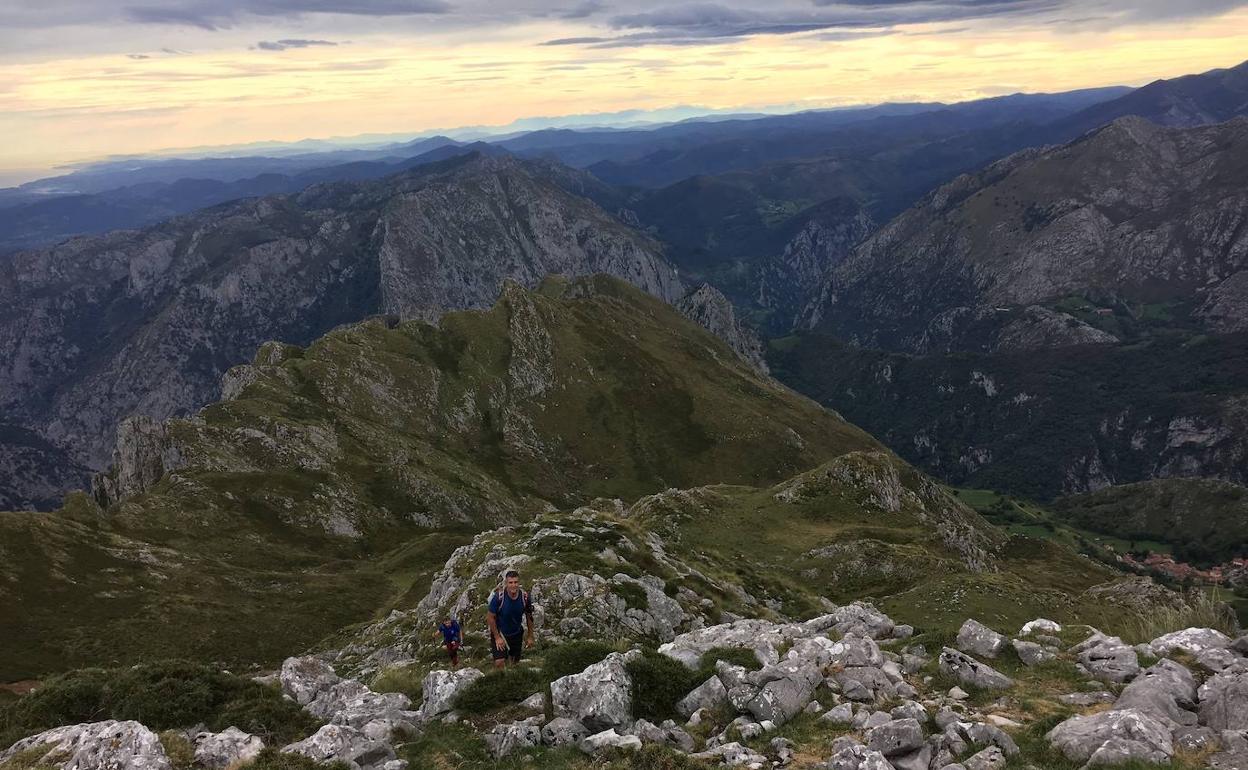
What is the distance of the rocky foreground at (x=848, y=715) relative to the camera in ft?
62.3

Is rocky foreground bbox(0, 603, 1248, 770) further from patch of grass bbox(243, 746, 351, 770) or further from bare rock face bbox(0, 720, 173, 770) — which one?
patch of grass bbox(243, 746, 351, 770)

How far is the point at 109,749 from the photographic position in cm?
2002

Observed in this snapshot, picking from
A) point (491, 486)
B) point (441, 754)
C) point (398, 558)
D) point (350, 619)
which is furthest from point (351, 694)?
point (491, 486)

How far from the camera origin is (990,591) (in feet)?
215

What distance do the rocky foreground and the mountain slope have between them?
5652cm

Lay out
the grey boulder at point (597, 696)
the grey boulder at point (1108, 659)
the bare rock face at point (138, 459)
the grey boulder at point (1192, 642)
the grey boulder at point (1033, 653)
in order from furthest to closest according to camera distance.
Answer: the bare rock face at point (138, 459), the grey boulder at point (1033, 653), the grey boulder at point (1192, 642), the grey boulder at point (1108, 659), the grey boulder at point (597, 696)

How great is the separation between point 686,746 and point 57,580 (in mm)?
85265

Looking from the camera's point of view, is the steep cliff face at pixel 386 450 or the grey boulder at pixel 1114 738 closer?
the grey boulder at pixel 1114 738

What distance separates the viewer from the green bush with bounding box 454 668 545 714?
83.5 feet

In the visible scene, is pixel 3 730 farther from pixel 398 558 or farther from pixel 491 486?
pixel 491 486

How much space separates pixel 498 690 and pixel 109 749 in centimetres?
1187

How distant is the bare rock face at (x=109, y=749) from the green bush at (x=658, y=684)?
14.5 metres

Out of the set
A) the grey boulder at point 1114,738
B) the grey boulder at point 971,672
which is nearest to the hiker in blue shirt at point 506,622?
the grey boulder at point 971,672

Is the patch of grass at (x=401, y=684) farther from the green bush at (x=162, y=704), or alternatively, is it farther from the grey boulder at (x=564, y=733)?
the grey boulder at (x=564, y=733)
